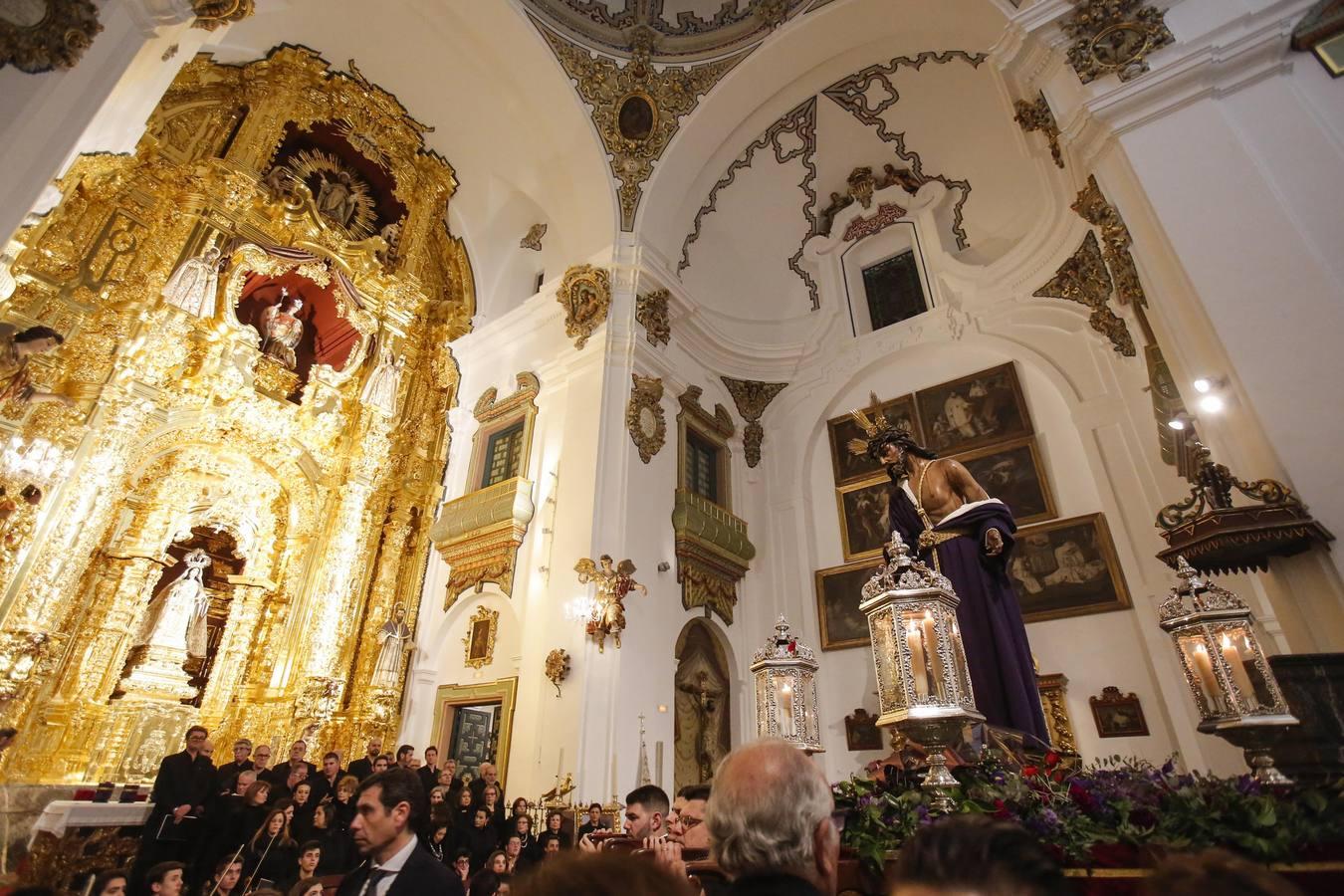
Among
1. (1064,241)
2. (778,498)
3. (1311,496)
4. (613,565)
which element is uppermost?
(1064,241)

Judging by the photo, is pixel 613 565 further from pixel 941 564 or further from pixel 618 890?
pixel 618 890

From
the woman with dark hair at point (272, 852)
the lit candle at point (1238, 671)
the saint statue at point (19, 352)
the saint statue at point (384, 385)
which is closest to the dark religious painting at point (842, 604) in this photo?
the lit candle at point (1238, 671)

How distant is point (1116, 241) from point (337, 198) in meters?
12.9

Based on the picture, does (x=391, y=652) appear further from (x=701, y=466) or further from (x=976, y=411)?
(x=976, y=411)

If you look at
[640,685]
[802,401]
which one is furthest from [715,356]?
[640,685]

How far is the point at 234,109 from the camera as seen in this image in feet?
38.1

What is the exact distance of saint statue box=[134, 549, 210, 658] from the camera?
9469mm

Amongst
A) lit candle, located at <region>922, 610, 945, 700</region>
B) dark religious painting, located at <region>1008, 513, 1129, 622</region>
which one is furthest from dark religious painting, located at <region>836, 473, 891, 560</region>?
lit candle, located at <region>922, 610, 945, 700</region>

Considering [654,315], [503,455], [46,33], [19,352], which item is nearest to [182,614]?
[19,352]

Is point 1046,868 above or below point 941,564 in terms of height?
below

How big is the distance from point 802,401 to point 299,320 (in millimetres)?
9520

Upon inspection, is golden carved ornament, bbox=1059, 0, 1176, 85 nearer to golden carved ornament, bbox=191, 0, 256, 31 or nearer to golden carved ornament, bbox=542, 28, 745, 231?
golden carved ornament, bbox=542, 28, 745, 231

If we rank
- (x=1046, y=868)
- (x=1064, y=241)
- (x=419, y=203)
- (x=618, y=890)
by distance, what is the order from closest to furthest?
1. (x=618, y=890)
2. (x=1046, y=868)
3. (x=1064, y=241)
4. (x=419, y=203)

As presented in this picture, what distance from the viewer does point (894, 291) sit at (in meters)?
13.4
